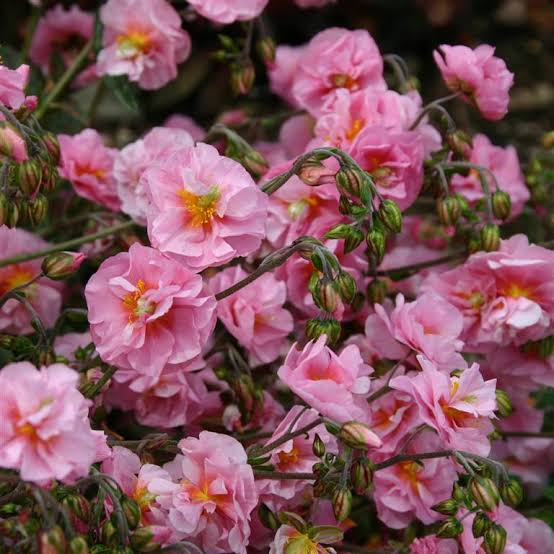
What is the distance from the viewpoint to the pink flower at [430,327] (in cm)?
91

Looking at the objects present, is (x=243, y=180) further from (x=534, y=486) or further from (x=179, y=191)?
(x=534, y=486)

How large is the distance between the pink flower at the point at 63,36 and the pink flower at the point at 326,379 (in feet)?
2.37

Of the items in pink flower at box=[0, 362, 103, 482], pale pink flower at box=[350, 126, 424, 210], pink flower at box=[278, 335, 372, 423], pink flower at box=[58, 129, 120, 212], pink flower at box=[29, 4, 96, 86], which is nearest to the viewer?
pink flower at box=[0, 362, 103, 482]

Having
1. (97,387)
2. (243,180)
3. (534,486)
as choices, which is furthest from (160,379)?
(534,486)

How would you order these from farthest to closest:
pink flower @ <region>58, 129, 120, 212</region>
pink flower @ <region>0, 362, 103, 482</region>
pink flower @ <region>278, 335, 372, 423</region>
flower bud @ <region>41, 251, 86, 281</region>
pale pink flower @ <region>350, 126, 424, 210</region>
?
pink flower @ <region>58, 129, 120, 212</region>, pale pink flower @ <region>350, 126, 424, 210</region>, flower bud @ <region>41, 251, 86, 281</region>, pink flower @ <region>278, 335, 372, 423</region>, pink flower @ <region>0, 362, 103, 482</region>

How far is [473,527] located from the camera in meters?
0.85

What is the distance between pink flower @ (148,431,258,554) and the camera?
819 mm

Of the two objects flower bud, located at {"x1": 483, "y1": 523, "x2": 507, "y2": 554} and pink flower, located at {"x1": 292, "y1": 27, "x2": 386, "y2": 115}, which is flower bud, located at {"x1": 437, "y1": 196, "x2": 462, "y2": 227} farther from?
flower bud, located at {"x1": 483, "y1": 523, "x2": 507, "y2": 554}

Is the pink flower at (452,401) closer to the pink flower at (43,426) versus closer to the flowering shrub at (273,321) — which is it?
the flowering shrub at (273,321)

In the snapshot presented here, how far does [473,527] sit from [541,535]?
7.8 inches

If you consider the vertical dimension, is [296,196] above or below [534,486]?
above

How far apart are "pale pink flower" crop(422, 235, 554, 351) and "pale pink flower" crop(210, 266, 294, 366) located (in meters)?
0.16

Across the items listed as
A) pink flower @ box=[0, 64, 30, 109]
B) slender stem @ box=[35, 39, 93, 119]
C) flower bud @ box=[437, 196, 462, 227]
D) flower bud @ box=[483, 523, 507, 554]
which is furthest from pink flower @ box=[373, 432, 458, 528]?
slender stem @ box=[35, 39, 93, 119]

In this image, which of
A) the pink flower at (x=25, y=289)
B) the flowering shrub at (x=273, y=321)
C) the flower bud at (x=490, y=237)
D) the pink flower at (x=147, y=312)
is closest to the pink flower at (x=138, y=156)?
the flowering shrub at (x=273, y=321)
